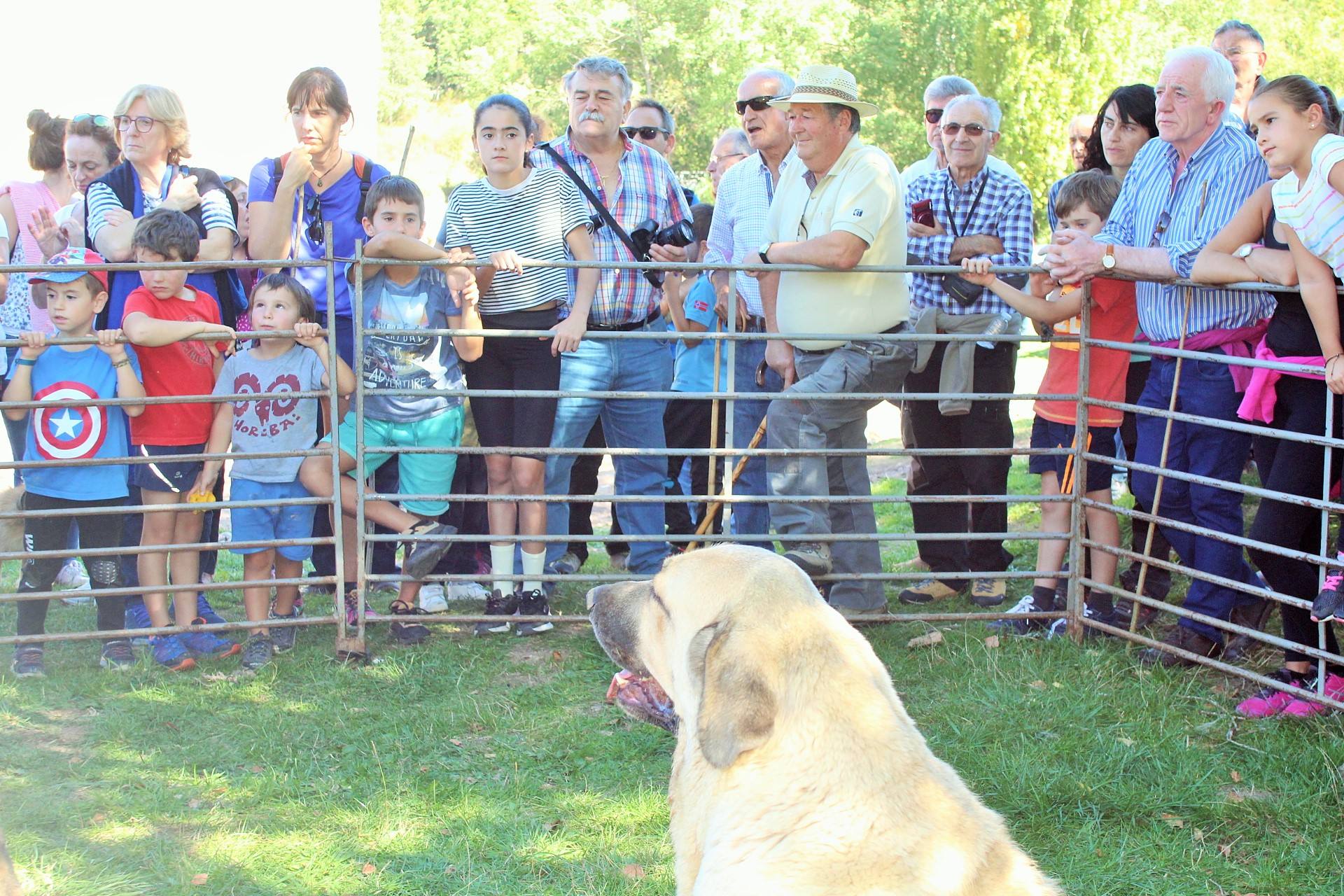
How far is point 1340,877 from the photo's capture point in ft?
12.6

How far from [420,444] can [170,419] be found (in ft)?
3.91

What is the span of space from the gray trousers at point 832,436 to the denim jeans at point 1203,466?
1216 mm

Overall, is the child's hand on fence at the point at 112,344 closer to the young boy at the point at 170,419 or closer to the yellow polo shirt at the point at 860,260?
the young boy at the point at 170,419

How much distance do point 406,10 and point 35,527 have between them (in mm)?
48524

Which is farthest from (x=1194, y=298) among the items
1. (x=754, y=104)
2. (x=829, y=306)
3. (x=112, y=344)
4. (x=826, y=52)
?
(x=826, y=52)

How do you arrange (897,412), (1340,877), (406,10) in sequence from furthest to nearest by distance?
(406,10) → (897,412) → (1340,877)

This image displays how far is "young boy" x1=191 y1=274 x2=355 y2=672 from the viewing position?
586 cm

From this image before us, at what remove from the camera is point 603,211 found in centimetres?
671

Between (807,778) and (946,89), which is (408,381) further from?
(946,89)

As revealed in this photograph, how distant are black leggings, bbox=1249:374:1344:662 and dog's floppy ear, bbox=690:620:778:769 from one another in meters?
3.40

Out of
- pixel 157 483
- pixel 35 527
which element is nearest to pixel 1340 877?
pixel 157 483

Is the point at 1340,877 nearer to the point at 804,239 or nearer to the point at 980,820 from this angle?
the point at 980,820

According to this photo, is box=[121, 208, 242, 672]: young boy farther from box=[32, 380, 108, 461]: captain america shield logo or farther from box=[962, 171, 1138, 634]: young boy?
box=[962, 171, 1138, 634]: young boy

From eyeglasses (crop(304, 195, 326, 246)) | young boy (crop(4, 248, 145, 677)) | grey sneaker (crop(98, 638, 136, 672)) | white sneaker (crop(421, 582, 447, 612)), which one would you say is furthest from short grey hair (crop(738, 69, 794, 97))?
grey sneaker (crop(98, 638, 136, 672))
